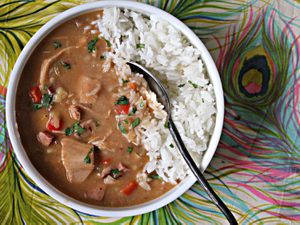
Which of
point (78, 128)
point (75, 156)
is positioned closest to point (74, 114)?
point (78, 128)

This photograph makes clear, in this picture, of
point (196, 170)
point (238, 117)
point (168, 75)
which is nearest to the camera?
point (196, 170)

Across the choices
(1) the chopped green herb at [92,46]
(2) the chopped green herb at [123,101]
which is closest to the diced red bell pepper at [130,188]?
(2) the chopped green herb at [123,101]

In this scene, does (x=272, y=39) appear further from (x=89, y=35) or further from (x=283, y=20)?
(x=89, y=35)

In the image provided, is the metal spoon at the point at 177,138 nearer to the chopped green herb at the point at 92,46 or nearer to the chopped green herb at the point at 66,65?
the chopped green herb at the point at 92,46

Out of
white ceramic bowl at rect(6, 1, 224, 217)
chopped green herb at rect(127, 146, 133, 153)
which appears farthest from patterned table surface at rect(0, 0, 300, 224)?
chopped green herb at rect(127, 146, 133, 153)

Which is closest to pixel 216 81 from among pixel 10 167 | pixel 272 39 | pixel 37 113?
pixel 272 39

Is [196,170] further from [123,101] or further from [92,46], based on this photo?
[92,46]
